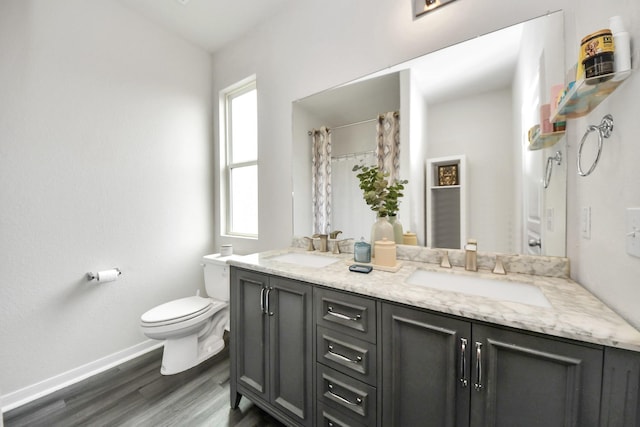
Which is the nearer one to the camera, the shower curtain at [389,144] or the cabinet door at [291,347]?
the cabinet door at [291,347]

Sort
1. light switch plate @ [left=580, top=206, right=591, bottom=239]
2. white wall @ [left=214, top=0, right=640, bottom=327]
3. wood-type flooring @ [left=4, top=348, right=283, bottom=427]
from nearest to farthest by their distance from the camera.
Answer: white wall @ [left=214, top=0, right=640, bottom=327] < light switch plate @ [left=580, top=206, right=591, bottom=239] < wood-type flooring @ [left=4, top=348, right=283, bottom=427]

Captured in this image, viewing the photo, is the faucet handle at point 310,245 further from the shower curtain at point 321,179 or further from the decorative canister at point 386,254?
the decorative canister at point 386,254

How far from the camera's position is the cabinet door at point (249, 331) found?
1.32 meters

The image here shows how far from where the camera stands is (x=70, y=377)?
67.3 inches

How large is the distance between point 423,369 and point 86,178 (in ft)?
8.07

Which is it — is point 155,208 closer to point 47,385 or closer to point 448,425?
point 47,385

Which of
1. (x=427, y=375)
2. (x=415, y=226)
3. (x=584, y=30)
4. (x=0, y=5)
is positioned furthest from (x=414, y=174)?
(x=0, y=5)

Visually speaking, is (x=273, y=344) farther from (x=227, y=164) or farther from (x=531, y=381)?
(x=227, y=164)

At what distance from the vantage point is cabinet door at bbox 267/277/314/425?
115cm

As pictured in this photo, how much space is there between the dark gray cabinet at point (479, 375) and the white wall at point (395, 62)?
228 mm

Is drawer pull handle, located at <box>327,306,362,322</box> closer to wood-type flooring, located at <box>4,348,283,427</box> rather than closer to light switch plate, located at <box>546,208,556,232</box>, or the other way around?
wood-type flooring, located at <box>4,348,283,427</box>

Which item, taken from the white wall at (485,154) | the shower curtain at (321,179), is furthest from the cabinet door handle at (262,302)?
the white wall at (485,154)

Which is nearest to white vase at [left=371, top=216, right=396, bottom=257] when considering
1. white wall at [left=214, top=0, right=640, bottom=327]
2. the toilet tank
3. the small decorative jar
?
the small decorative jar

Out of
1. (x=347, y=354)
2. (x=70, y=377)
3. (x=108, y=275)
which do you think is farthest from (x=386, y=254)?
(x=70, y=377)
